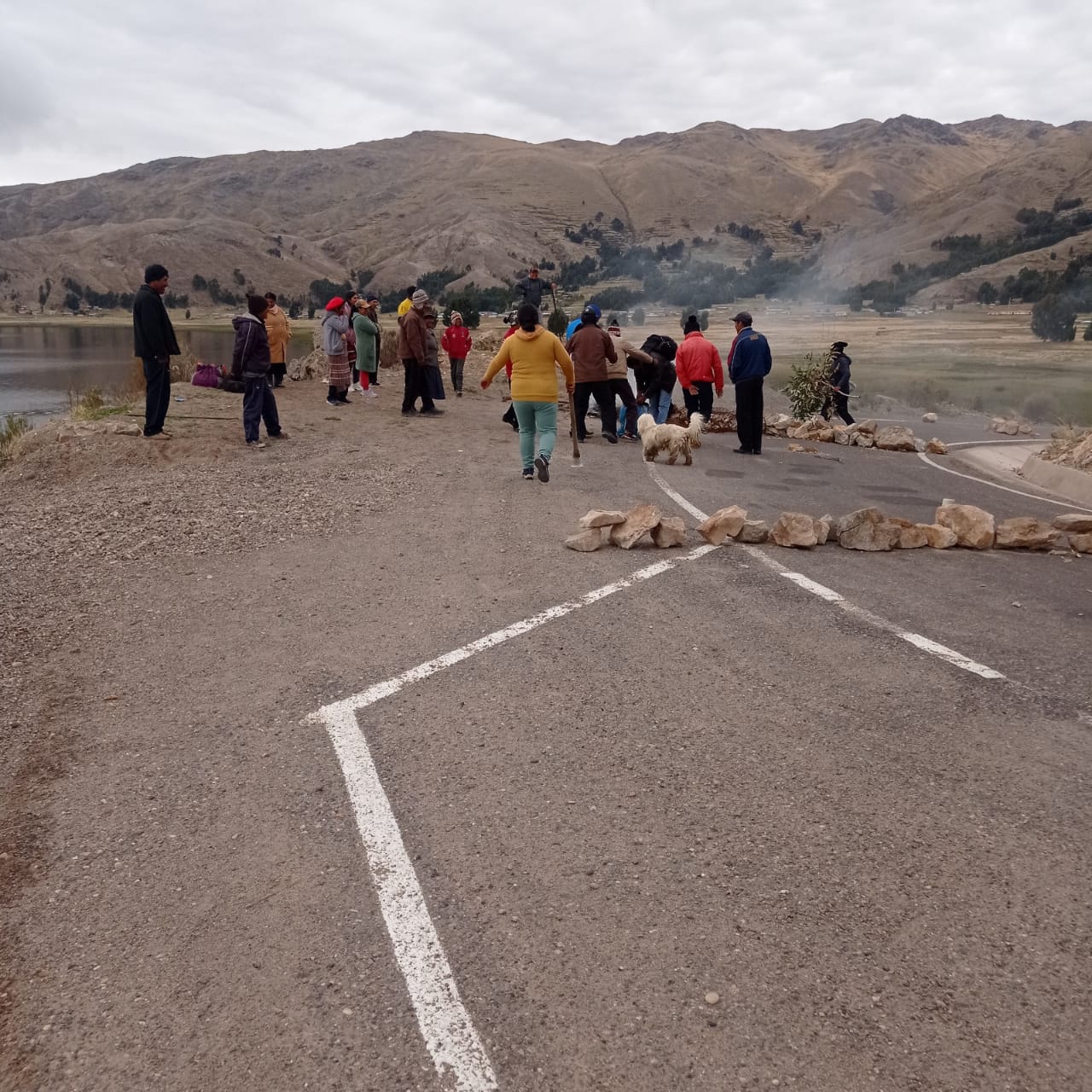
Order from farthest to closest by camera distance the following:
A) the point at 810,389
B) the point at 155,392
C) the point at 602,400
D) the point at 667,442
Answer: the point at 810,389
the point at 602,400
the point at 667,442
the point at 155,392

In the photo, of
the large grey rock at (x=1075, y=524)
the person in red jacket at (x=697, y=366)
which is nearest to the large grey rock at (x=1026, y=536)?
the large grey rock at (x=1075, y=524)

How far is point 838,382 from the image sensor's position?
60.2 ft

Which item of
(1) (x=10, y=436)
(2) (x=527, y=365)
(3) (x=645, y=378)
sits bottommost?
(1) (x=10, y=436)

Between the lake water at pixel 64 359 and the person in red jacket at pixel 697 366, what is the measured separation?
12.2 m

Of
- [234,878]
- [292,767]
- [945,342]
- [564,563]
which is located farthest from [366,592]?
[945,342]

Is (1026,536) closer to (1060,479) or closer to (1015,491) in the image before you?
(1015,491)

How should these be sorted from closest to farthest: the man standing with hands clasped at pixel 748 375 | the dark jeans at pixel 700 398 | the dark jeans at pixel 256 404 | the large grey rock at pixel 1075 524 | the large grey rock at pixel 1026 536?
1. the large grey rock at pixel 1026 536
2. the large grey rock at pixel 1075 524
3. the dark jeans at pixel 256 404
4. the man standing with hands clasped at pixel 748 375
5. the dark jeans at pixel 700 398

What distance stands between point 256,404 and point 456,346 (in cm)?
737

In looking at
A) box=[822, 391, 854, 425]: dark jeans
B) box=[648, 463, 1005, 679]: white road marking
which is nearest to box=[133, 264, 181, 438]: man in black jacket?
box=[648, 463, 1005, 679]: white road marking

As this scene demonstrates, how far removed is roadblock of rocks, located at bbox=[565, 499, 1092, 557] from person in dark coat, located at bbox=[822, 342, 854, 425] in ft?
35.6

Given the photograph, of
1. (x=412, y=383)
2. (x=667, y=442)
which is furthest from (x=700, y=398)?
(x=412, y=383)

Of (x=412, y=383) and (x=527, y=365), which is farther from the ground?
(x=527, y=365)

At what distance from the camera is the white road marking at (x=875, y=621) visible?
489 cm

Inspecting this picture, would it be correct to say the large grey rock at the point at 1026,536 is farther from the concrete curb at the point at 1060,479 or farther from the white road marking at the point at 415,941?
the white road marking at the point at 415,941
